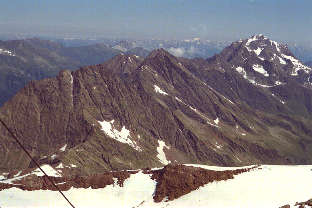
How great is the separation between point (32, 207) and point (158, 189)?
29.4 metres

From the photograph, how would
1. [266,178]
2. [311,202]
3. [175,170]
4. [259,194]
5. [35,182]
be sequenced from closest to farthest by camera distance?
[311,202]
[259,194]
[266,178]
[175,170]
[35,182]


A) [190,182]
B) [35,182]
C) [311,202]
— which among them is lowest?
[35,182]

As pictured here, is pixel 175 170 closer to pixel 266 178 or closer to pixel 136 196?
pixel 136 196

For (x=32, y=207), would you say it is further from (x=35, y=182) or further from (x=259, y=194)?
(x=259, y=194)

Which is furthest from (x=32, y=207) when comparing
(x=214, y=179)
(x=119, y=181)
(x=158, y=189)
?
(x=214, y=179)

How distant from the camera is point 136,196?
82375mm

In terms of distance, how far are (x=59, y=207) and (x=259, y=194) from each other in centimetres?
4340

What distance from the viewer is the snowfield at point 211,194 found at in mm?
68812

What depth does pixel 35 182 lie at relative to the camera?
318 ft

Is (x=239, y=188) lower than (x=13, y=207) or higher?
higher

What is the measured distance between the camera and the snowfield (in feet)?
226

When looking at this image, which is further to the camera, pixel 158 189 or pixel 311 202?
pixel 158 189

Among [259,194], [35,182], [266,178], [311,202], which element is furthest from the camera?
[35,182]

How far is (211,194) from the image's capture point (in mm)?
73812
